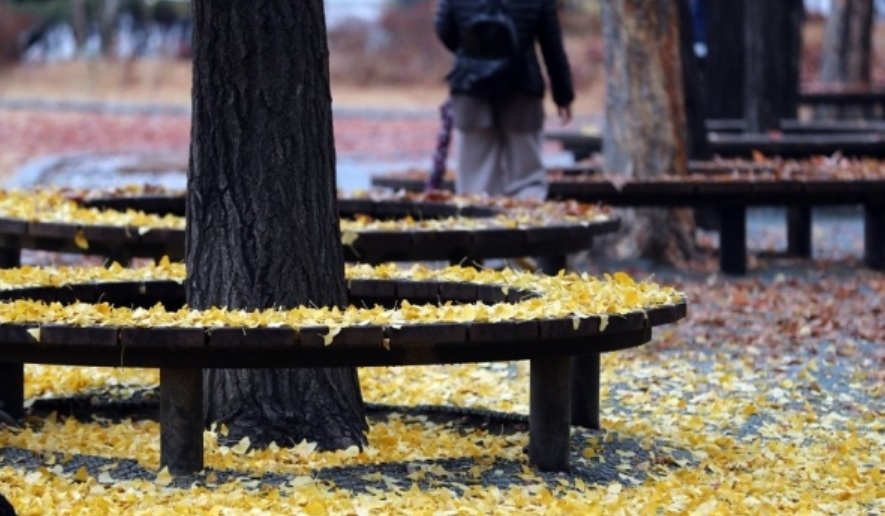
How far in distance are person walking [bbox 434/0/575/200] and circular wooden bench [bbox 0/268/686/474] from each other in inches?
210

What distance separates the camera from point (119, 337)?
5.83m

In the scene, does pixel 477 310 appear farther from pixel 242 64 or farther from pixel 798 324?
pixel 798 324

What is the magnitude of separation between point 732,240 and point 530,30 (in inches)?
86.8

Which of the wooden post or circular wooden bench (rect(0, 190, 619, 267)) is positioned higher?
circular wooden bench (rect(0, 190, 619, 267))

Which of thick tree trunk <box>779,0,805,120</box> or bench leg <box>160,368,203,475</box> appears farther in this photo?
thick tree trunk <box>779,0,805,120</box>

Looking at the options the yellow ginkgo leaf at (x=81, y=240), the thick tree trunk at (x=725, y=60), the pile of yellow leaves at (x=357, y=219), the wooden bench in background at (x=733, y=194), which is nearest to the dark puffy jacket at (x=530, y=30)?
the wooden bench in background at (x=733, y=194)

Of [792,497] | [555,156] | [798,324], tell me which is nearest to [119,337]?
[792,497]

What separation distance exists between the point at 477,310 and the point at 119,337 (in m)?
1.12

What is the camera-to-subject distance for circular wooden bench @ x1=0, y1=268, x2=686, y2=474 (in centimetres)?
583

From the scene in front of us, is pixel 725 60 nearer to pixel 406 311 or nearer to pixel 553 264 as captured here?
pixel 553 264

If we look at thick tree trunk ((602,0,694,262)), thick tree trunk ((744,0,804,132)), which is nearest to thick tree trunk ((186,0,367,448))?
thick tree trunk ((602,0,694,262))

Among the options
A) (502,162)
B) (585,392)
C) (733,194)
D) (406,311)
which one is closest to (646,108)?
(733,194)

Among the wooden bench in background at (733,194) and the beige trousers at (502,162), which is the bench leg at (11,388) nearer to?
the beige trousers at (502,162)

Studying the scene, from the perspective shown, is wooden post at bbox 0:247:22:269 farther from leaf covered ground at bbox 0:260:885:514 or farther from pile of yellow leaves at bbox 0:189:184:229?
leaf covered ground at bbox 0:260:885:514
